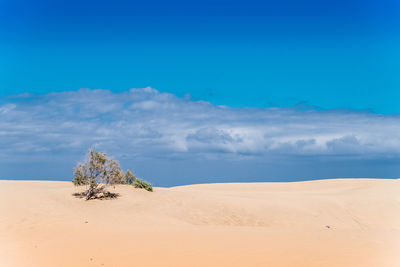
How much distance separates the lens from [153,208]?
19.7 meters

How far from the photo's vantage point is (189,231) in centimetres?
1358

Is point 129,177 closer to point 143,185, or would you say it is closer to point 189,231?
point 143,185

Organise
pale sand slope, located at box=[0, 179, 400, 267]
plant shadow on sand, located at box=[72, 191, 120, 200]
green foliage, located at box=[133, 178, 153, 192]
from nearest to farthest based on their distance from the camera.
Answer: pale sand slope, located at box=[0, 179, 400, 267] < plant shadow on sand, located at box=[72, 191, 120, 200] < green foliage, located at box=[133, 178, 153, 192]

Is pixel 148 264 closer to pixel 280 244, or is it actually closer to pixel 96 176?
pixel 280 244

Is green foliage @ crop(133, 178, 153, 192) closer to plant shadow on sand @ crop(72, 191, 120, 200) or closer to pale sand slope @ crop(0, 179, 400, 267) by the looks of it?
pale sand slope @ crop(0, 179, 400, 267)

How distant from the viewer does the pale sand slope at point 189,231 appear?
31.1 ft

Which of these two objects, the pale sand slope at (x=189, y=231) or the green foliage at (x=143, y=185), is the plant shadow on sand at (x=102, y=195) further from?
the green foliage at (x=143, y=185)

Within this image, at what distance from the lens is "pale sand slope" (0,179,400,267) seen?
31.1 feet

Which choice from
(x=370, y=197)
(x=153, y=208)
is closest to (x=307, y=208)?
(x=370, y=197)

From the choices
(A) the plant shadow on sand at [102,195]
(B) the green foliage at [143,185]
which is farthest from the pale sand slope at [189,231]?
(B) the green foliage at [143,185]

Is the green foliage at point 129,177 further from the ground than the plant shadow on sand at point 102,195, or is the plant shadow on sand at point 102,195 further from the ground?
the green foliage at point 129,177

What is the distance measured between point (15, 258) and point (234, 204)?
44.9ft

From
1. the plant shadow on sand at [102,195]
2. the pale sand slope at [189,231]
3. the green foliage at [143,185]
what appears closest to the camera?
the pale sand slope at [189,231]


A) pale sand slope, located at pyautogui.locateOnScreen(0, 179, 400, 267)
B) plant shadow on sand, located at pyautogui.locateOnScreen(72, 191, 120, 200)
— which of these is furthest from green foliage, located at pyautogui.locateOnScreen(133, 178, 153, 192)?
plant shadow on sand, located at pyautogui.locateOnScreen(72, 191, 120, 200)
